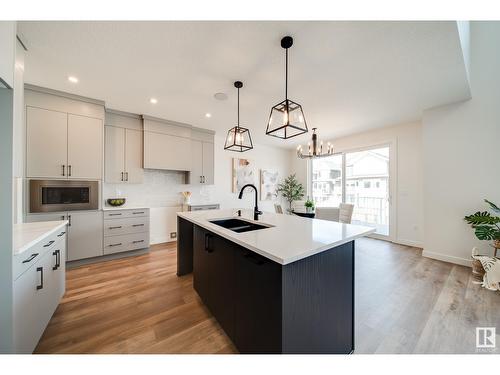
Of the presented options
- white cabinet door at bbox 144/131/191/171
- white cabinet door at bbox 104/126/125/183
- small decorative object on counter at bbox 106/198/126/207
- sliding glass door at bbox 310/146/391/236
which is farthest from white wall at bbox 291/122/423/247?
small decorative object on counter at bbox 106/198/126/207

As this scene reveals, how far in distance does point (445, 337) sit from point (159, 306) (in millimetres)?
2558

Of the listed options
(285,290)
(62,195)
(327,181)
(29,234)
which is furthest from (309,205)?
(62,195)

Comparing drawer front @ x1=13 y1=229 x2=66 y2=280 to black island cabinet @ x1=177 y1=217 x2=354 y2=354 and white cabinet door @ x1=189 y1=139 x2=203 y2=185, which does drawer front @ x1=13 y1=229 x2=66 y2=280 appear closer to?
black island cabinet @ x1=177 y1=217 x2=354 y2=354

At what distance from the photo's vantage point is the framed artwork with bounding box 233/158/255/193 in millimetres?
5176

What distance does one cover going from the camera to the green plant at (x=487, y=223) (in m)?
2.46

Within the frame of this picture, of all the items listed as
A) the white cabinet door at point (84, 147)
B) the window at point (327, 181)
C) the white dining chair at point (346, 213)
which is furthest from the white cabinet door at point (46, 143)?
the window at point (327, 181)

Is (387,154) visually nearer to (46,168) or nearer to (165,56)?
(165,56)

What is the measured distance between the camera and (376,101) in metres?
2.96

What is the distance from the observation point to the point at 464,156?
293 cm

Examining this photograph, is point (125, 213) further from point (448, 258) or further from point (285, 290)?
point (448, 258)

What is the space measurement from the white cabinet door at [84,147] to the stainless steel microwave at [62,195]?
154 millimetres

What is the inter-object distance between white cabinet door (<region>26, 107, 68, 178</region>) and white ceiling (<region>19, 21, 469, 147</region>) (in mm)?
425

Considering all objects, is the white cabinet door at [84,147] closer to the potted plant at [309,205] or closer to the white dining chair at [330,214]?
the potted plant at [309,205]

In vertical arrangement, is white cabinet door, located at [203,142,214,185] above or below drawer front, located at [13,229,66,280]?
above
